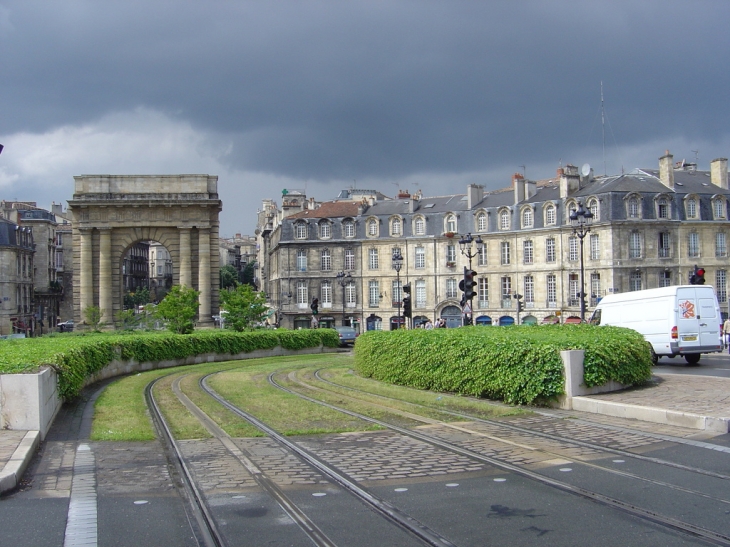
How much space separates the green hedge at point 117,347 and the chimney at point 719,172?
1244 inches

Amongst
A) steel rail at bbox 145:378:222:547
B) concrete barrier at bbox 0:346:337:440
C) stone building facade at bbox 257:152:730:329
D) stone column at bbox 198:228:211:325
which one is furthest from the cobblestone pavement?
stone column at bbox 198:228:211:325

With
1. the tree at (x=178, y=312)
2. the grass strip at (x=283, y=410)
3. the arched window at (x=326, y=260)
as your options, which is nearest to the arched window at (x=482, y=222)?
the arched window at (x=326, y=260)

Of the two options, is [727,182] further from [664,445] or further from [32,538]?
[32,538]

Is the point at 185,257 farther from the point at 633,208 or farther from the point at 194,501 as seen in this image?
the point at 194,501

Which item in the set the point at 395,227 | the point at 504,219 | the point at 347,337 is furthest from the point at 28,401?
the point at 395,227

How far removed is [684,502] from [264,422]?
7.62 m

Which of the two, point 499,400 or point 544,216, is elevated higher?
point 544,216

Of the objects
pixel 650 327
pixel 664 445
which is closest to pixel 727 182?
pixel 650 327

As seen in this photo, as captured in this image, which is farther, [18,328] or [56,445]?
[18,328]

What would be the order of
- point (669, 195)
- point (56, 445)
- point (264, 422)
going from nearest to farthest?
point (56, 445), point (264, 422), point (669, 195)

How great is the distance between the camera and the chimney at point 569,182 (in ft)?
188

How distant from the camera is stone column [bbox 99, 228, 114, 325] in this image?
5459 centimetres

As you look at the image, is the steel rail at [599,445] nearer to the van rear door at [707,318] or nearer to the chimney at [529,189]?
the van rear door at [707,318]

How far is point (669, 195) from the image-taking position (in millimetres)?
54812
